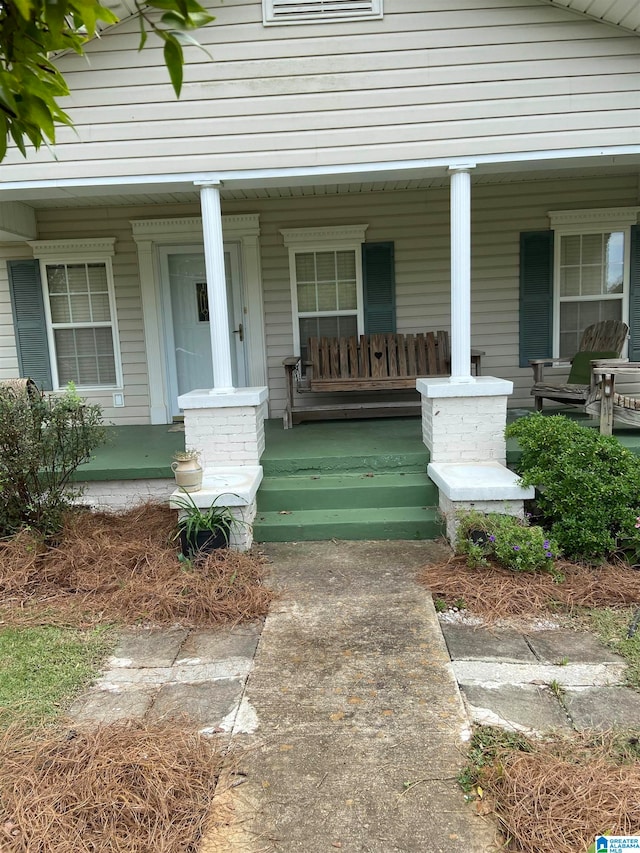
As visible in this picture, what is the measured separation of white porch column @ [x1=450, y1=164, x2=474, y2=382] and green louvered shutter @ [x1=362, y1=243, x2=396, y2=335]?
78.3 inches

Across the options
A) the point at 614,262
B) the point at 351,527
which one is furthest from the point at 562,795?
the point at 614,262

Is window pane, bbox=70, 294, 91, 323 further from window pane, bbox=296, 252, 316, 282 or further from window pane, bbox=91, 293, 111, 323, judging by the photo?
window pane, bbox=296, 252, 316, 282

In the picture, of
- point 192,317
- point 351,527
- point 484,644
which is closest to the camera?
point 484,644

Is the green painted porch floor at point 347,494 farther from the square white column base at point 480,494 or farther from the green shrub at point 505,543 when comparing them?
the green shrub at point 505,543

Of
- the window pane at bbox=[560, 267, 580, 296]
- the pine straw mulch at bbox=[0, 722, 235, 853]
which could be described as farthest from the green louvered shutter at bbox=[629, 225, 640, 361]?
the pine straw mulch at bbox=[0, 722, 235, 853]

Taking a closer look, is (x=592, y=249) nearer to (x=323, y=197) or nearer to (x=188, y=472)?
(x=323, y=197)

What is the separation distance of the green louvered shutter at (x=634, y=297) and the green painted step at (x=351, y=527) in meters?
3.68

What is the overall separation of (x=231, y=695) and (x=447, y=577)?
60.5 inches

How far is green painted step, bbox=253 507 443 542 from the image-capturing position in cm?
414

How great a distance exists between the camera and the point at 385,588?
3.40 m

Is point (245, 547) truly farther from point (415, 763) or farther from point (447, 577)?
point (415, 763)

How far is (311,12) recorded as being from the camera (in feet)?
14.1

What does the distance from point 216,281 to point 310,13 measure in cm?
205

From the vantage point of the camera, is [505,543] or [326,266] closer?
[505,543]
